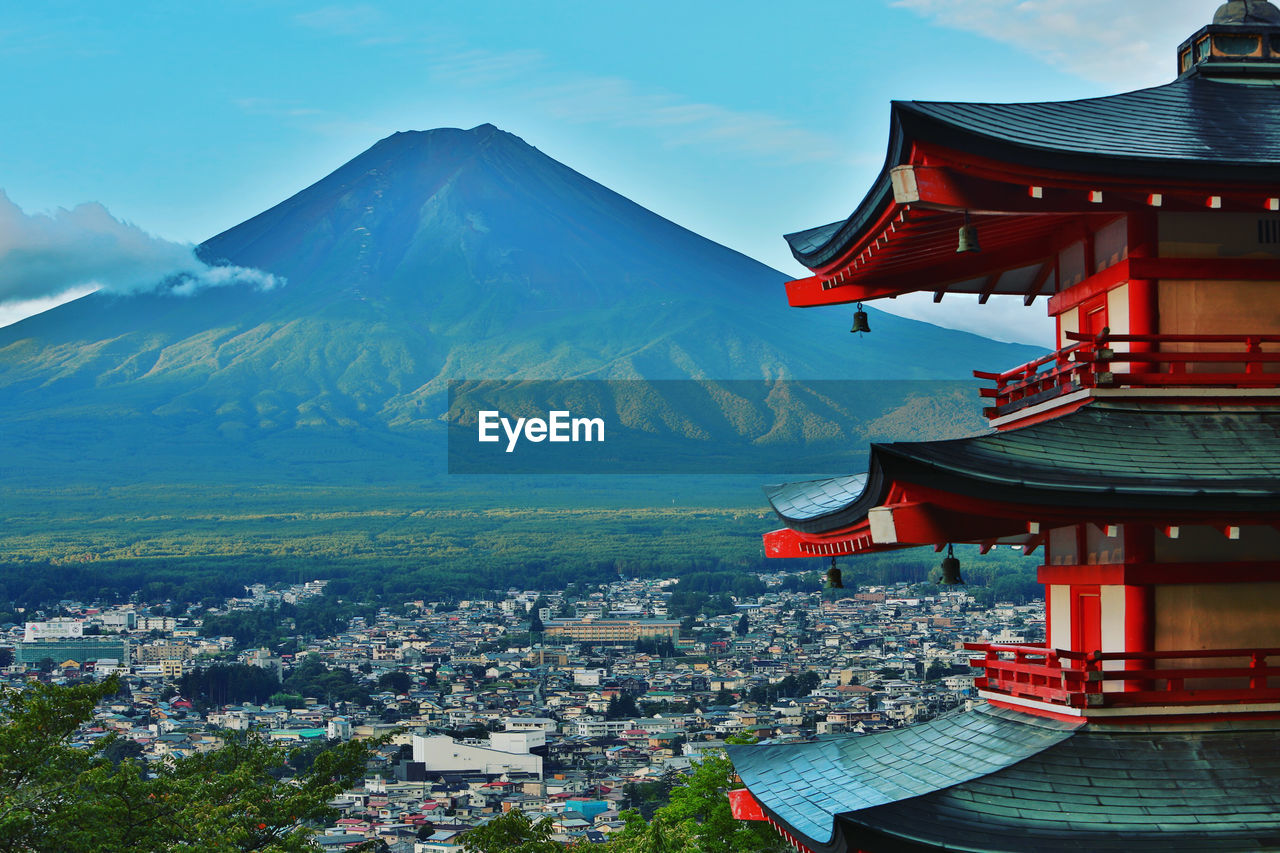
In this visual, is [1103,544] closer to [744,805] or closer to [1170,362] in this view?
[1170,362]

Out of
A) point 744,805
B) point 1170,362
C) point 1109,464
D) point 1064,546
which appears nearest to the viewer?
point 1109,464

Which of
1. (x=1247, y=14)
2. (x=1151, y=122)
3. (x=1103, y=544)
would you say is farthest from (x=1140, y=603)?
(x=1247, y=14)

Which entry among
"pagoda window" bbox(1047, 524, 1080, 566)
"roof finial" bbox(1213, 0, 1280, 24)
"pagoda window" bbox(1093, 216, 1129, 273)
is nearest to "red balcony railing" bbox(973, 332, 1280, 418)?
"pagoda window" bbox(1093, 216, 1129, 273)

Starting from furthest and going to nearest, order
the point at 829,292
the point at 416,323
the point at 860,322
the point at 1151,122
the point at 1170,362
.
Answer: the point at 416,323 < the point at 829,292 < the point at 860,322 < the point at 1151,122 < the point at 1170,362

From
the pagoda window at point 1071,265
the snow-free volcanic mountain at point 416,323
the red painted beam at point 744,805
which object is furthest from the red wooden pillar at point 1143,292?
the snow-free volcanic mountain at point 416,323

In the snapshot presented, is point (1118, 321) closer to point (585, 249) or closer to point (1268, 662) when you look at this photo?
point (1268, 662)

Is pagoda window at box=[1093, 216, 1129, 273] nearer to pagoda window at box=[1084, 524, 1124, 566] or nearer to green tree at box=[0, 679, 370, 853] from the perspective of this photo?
pagoda window at box=[1084, 524, 1124, 566]
